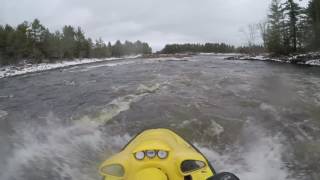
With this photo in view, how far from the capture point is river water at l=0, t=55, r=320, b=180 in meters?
7.19

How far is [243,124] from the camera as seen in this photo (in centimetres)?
1002

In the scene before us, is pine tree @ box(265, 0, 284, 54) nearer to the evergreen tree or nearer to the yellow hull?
the evergreen tree

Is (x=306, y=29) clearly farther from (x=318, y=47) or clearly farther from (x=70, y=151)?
(x=70, y=151)

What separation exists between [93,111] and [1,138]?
3.02m

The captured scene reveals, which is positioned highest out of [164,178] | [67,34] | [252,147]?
[67,34]

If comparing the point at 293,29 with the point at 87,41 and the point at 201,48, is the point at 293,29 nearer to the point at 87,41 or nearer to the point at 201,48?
the point at 87,41

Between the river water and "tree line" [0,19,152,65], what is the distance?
5035 centimetres

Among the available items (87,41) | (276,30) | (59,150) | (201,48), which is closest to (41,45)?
(87,41)

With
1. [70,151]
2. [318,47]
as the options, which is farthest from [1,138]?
[318,47]

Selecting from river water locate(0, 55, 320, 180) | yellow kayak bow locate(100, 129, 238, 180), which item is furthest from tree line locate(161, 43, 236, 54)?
yellow kayak bow locate(100, 129, 238, 180)

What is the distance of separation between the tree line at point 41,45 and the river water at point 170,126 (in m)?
50.3

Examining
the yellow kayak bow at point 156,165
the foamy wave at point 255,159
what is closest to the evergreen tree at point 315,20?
the foamy wave at point 255,159

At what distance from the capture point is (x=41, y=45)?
7519 centimetres

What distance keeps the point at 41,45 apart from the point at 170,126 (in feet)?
228
